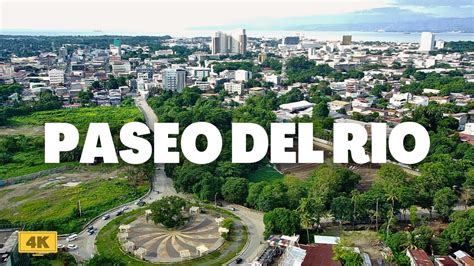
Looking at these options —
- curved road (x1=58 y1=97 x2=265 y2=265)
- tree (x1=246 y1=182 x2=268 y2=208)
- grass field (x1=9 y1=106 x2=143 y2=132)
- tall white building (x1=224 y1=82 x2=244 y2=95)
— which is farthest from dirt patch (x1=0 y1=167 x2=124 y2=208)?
tall white building (x1=224 y1=82 x2=244 y2=95)

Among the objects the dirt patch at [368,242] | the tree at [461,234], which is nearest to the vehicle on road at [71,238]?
the dirt patch at [368,242]

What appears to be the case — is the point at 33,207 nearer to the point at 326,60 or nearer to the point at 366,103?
the point at 366,103

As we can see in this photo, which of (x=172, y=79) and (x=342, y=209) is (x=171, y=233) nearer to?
(x=342, y=209)

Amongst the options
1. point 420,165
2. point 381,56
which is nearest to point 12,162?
point 420,165

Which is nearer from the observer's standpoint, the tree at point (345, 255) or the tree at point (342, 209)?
the tree at point (345, 255)

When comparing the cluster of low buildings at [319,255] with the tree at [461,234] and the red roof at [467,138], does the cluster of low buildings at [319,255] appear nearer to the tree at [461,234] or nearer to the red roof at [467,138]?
the tree at [461,234]

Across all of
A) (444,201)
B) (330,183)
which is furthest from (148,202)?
(444,201)
